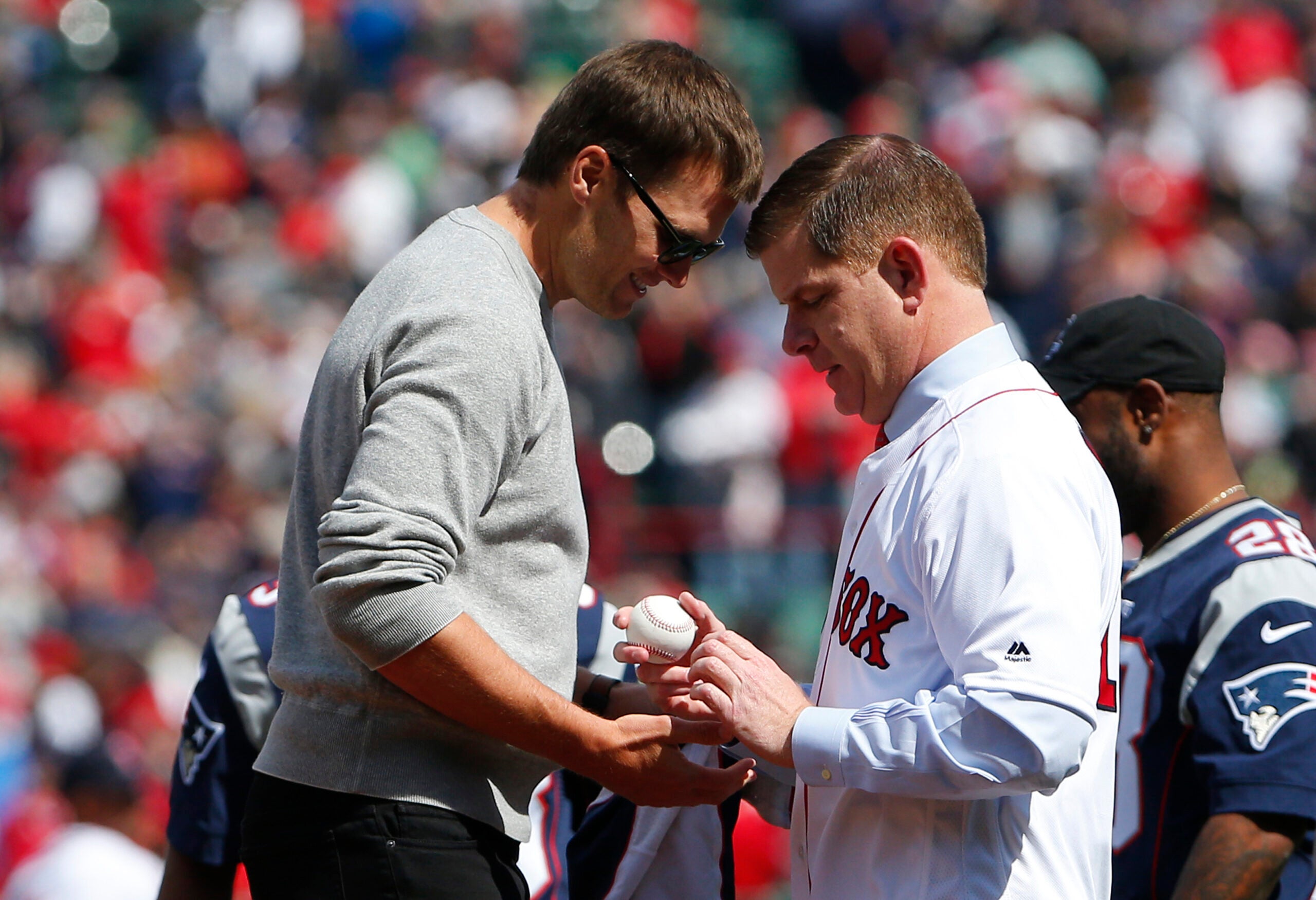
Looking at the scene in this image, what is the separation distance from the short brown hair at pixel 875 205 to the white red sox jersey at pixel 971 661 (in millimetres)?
184

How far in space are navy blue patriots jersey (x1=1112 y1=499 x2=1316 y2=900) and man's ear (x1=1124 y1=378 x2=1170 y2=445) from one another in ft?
0.79

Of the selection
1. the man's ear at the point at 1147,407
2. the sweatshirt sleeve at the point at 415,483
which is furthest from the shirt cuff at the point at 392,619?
the man's ear at the point at 1147,407

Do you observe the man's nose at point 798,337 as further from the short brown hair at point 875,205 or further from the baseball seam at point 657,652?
the baseball seam at point 657,652

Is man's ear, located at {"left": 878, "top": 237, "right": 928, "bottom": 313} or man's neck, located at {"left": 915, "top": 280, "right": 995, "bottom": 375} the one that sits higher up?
man's ear, located at {"left": 878, "top": 237, "right": 928, "bottom": 313}

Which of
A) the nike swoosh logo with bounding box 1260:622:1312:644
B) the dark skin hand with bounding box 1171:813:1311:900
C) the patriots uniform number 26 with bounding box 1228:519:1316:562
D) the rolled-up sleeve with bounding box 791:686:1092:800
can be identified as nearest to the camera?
the rolled-up sleeve with bounding box 791:686:1092:800

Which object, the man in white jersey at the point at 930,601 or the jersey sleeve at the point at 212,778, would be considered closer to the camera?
the man in white jersey at the point at 930,601

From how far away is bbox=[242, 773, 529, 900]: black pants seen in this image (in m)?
2.37

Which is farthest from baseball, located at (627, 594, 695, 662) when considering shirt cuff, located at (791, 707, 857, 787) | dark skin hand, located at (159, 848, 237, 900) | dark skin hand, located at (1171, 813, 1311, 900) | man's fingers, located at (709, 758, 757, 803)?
dark skin hand, located at (159, 848, 237, 900)

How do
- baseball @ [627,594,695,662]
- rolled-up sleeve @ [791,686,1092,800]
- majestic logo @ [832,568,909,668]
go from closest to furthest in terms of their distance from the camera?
rolled-up sleeve @ [791,686,1092,800], majestic logo @ [832,568,909,668], baseball @ [627,594,695,662]

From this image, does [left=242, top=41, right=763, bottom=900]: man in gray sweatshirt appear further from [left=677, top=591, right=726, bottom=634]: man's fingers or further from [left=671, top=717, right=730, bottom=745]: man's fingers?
[left=677, top=591, right=726, bottom=634]: man's fingers

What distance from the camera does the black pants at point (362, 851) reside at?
2367 mm

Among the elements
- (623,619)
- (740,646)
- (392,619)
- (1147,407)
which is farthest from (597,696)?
(1147,407)

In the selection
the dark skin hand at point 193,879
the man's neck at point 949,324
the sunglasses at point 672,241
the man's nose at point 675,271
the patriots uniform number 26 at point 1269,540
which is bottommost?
the dark skin hand at point 193,879

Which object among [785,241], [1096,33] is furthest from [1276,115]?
[785,241]
